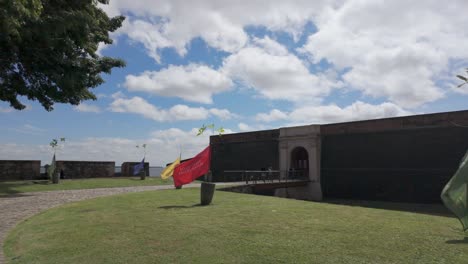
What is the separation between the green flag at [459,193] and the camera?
147cm

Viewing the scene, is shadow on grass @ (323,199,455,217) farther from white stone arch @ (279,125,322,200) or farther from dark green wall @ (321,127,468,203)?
white stone arch @ (279,125,322,200)

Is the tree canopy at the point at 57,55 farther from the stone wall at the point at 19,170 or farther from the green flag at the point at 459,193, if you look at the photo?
the stone wall at the point at 19,170

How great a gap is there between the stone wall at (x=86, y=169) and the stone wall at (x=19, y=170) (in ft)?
5.90

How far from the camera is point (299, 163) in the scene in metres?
29.9

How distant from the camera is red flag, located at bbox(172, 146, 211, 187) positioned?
1342 cm

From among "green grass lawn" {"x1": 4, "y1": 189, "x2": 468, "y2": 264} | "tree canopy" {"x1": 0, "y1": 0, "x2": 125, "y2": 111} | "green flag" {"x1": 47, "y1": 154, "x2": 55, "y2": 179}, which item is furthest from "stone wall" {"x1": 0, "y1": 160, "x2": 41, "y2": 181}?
"green grass lawn" {"x1": 4, "y1": 189, "x2": 468, "y2": 264}

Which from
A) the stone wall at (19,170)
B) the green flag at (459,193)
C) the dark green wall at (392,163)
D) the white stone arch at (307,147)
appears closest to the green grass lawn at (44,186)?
the stone wall at (19,170)

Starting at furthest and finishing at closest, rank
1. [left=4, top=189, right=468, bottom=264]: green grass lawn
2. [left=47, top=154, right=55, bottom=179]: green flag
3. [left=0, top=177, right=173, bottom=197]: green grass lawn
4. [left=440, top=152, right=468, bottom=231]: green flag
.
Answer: [left=47, top=154, right=55, bottom=179]: green flag
[left=0, top=177, right=173, bottom=197]: green grass lawn
[left=4, top=189, right=468, bottom=264]: green grass lawn
[left=440, top=152, right=468, bottom=231]: green flag

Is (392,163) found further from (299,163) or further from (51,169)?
(51,169)

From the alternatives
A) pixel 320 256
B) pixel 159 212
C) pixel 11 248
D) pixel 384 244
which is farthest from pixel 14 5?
pixel 384 244

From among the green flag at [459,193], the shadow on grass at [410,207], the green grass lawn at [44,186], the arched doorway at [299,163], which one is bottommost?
the shadow on grass at [410,207]

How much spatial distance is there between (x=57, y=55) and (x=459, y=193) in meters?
13.0

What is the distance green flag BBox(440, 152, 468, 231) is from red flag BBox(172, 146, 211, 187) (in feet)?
38.8

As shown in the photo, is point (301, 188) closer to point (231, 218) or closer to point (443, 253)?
point (231, 218)
